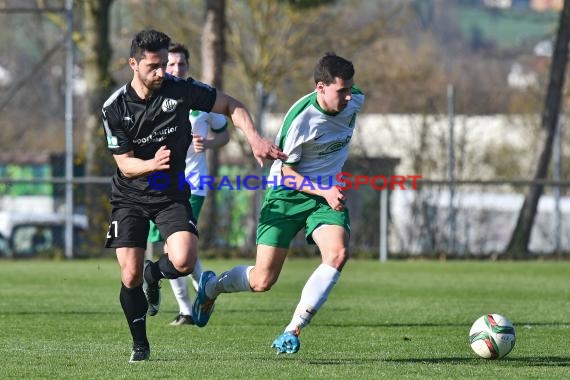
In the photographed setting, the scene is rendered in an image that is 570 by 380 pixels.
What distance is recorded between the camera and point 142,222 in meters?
7.96

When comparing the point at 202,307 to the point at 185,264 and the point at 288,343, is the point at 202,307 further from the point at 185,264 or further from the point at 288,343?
the point at 288,343

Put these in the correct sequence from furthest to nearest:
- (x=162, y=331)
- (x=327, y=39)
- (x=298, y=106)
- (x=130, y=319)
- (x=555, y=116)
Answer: (x=327, y=39), (x=555, y=116), (x=162, y=331), (x=298, y=106), (x=130, y=319)

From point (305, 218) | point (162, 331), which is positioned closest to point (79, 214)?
point (162, 331)

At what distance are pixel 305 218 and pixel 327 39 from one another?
25.9 m

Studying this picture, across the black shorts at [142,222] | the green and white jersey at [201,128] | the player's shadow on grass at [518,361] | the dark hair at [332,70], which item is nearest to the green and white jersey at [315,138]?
→ the dark hair at [332,70]

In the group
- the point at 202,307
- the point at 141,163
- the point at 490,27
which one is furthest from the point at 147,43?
the point at 490,27

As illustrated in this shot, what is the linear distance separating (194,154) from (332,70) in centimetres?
308

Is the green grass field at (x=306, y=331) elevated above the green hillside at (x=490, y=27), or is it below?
below

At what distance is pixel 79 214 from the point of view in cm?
2148

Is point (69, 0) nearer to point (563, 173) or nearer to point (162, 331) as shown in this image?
point (563, 173)

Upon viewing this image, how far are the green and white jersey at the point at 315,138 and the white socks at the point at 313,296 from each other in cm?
76

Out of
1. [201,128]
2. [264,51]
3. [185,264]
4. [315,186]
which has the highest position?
[264,51]

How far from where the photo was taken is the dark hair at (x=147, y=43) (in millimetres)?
7605

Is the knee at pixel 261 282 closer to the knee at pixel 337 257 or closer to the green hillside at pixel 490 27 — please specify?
the knee at pixel 337 257
